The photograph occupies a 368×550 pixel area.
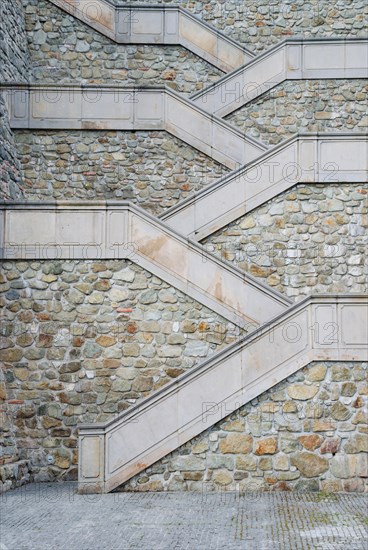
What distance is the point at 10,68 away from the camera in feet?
38.1

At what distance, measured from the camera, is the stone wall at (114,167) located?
10969 millimetres

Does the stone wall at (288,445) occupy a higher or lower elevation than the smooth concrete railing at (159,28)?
lower

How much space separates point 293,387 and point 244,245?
294cm

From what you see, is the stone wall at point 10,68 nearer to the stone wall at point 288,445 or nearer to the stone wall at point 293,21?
the stone wall at point 293,21

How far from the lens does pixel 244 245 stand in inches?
397

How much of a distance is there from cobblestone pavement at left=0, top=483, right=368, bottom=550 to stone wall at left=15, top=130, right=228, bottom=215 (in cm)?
507

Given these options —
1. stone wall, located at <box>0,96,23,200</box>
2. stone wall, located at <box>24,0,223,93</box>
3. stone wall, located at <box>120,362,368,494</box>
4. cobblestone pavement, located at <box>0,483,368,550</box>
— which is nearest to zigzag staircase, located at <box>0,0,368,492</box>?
stone wall, located at <box>120,362,368,494</box>

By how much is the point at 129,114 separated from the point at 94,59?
2.51 metres

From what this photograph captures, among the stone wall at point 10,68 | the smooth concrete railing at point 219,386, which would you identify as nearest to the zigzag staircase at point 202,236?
the smooth concrete railing at point 219,386

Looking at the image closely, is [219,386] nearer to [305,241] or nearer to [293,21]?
[305,241]

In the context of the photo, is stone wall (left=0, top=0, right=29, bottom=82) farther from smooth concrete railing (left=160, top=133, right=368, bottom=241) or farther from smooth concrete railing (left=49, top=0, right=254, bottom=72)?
smooth concrete railing (left=160, top=133, right=368, bottom=241)

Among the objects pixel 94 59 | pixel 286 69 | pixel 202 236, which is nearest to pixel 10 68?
pixel 94 59

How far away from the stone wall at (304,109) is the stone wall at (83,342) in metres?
4.78

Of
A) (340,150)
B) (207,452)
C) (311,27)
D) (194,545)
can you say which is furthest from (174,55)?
(194,545)
